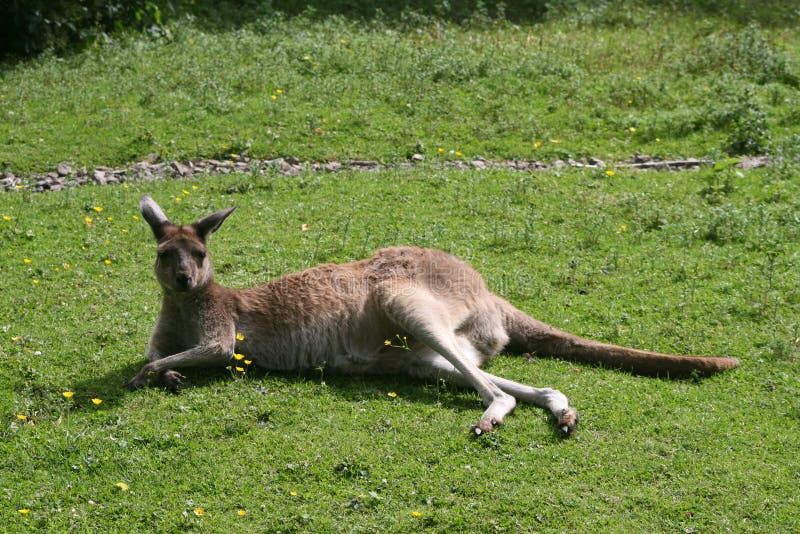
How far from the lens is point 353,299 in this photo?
6.84 m

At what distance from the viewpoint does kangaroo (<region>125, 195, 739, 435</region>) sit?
646 cm

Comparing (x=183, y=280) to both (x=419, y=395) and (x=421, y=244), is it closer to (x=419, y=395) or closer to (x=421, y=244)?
(x=419, y=395)

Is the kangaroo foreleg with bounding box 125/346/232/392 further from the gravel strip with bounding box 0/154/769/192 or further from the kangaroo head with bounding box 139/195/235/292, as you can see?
the gravel strip with bounding box 0/154/769/192

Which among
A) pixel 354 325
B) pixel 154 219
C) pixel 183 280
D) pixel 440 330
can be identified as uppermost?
pixel 154 219

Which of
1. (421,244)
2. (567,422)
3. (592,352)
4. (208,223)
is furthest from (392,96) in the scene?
(567,422)

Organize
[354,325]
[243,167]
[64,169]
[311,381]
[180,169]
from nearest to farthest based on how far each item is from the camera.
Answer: [311,381] → [354,325] → [64,169] → [180,169] → [243,167]

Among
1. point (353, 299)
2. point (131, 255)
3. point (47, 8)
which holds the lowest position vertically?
point (131, 255)

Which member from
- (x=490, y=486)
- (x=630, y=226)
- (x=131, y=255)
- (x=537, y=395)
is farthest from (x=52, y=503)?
(x=630, y=226)

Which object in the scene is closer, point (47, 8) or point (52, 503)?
point (52, 503)

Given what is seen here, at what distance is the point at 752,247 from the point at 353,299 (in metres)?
4.46

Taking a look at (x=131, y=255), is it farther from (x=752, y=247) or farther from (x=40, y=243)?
(x=752, y=247)

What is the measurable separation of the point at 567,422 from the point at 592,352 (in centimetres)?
106

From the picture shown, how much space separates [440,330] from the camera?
6445mm

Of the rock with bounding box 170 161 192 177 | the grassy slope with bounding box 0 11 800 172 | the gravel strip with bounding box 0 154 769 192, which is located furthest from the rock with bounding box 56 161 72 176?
the rock with bounding box 170 161 192 177
